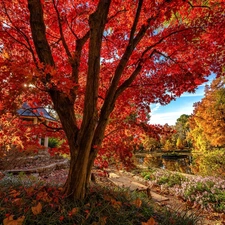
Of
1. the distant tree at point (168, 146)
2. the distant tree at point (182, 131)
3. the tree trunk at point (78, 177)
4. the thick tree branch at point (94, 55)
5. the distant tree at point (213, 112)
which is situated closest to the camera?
the thick tree branch at point (94, 55)

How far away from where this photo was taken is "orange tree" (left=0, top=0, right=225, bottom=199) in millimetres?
2664

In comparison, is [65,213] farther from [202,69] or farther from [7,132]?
[202,69]

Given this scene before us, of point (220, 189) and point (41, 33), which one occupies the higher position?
point (41, 33)

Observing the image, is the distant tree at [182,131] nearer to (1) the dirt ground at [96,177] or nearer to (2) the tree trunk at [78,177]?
(1) the dirt ground at [96,177]

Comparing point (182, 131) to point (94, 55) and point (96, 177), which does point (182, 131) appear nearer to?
point (96, 177)

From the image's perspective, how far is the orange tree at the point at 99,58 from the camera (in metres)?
2.66

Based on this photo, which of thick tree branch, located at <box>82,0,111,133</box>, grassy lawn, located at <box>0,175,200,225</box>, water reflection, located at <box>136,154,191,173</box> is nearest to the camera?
grassy lawn, located at <box>0,175,200,225</box>

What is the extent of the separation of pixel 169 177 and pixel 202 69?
6.43m

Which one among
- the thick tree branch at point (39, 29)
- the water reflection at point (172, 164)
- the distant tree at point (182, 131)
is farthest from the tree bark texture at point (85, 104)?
the distant tree at point (182, 131)

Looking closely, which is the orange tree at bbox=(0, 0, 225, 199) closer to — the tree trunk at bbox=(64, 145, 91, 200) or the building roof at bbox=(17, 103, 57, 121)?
the tree trunk at bbox=(64, 145, 91, 200)

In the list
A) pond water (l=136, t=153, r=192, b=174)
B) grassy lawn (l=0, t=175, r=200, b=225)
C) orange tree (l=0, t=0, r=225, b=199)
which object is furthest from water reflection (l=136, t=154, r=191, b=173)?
grassy lawn (l=0, t=175, r=200, b=225)

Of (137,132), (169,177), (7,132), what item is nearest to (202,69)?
(137,132)

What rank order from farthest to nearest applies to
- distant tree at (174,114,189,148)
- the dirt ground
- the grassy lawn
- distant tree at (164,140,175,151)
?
distant tree at (174,114,189,148) < distant tree at (164,140,175,151) < the dirt ground < the grassy lawn

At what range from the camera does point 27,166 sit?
32.8 ft
